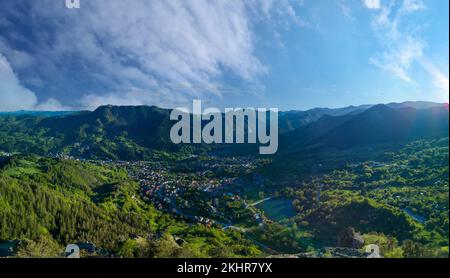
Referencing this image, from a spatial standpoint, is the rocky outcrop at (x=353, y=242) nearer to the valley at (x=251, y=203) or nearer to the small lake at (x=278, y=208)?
the valley at (x=251, y=203)

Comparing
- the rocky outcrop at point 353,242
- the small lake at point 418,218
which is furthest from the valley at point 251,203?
the rocky outcrop at point 353,242

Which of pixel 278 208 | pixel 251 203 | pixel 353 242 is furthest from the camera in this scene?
pixel 251 203

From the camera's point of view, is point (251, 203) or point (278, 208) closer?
point (278, 208)

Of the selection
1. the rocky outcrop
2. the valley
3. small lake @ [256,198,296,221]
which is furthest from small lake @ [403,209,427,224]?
small lake @ [256,198,296,221]

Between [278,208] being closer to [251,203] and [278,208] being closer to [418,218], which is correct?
[251,203]

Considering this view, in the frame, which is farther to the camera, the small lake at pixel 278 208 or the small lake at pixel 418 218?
the small lake at pixel 278 208

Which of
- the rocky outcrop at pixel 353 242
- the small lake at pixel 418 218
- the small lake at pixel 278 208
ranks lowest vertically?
the small lake at pixel 278 208

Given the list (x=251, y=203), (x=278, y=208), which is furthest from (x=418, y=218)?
(x=251, y=203)

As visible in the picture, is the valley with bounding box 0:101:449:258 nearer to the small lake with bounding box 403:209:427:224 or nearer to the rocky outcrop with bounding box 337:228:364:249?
the small lake with bounding box 403:209:427:224
